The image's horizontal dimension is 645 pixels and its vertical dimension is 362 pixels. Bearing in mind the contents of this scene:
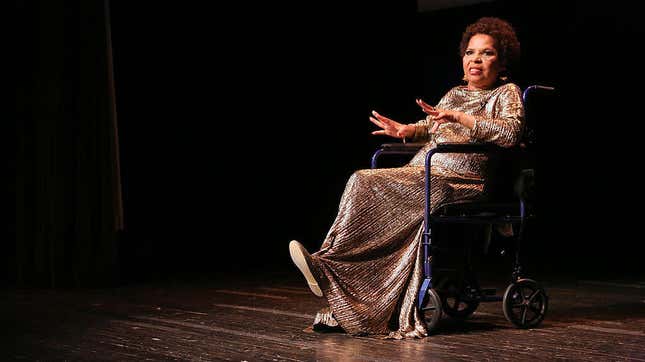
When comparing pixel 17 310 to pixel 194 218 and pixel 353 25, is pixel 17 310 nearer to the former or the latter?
pixel 194 218

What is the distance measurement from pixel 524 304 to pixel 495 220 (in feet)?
1.06

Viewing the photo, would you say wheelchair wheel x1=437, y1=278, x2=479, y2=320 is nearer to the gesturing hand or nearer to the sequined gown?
the sequined gown

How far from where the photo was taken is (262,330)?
3096 millimetres

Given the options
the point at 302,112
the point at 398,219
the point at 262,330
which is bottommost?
the point at 262,330

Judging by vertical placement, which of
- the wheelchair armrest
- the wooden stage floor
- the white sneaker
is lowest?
the wooden stage floor

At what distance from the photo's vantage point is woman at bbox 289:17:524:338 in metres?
2.94

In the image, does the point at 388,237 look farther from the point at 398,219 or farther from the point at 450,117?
the point at 450,117

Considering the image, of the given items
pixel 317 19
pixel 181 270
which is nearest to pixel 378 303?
pixel 181 270

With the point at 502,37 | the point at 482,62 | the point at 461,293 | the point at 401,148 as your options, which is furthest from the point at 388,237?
the point at 502,37

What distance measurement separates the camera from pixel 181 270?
571 cm

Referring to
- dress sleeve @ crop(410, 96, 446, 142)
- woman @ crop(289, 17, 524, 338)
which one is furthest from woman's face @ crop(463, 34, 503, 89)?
dress sleeve @ crop(410, 96, 446, 142)

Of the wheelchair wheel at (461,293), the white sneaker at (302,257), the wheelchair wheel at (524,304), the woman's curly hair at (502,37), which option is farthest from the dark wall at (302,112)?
the white sneaker at (302,257)

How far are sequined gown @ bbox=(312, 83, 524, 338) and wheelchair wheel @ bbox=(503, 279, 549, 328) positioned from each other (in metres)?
0.35

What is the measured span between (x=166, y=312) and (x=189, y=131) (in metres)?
2.28
